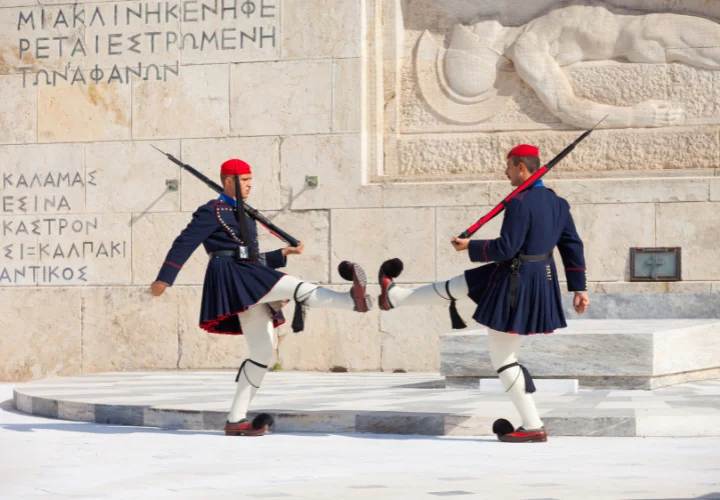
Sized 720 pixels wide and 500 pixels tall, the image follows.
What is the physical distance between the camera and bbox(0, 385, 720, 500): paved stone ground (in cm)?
545

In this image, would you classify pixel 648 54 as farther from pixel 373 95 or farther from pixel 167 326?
pixel 167 326

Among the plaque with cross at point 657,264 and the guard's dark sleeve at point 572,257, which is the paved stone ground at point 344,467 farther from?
the plaque with cross at point 657,264

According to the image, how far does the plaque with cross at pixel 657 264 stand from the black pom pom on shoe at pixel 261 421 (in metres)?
4.84

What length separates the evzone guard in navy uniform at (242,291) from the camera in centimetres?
754

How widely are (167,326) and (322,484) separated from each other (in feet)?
22.3

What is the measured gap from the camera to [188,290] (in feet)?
40.1

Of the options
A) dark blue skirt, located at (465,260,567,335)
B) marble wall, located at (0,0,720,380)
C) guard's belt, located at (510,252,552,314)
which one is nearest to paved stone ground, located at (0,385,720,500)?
dark blue skirt, located at (465,260,567,335)

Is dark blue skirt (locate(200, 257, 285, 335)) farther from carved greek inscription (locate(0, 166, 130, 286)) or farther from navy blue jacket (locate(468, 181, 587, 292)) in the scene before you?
carved greek inscription (locate(0, 166, 130, 286))

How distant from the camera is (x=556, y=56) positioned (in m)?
12.1

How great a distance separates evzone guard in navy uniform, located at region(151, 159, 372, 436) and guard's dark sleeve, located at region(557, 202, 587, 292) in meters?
1.12

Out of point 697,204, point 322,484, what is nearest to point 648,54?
point 697,204

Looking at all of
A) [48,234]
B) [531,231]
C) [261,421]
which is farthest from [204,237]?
[48,234]

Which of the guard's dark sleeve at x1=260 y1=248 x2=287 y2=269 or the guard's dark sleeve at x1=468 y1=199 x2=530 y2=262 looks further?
the guard's dark sleeve at x1=260 y1=248 x2=287 y2=269

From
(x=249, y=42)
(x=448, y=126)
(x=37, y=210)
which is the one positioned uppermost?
(x=249, y=42)
